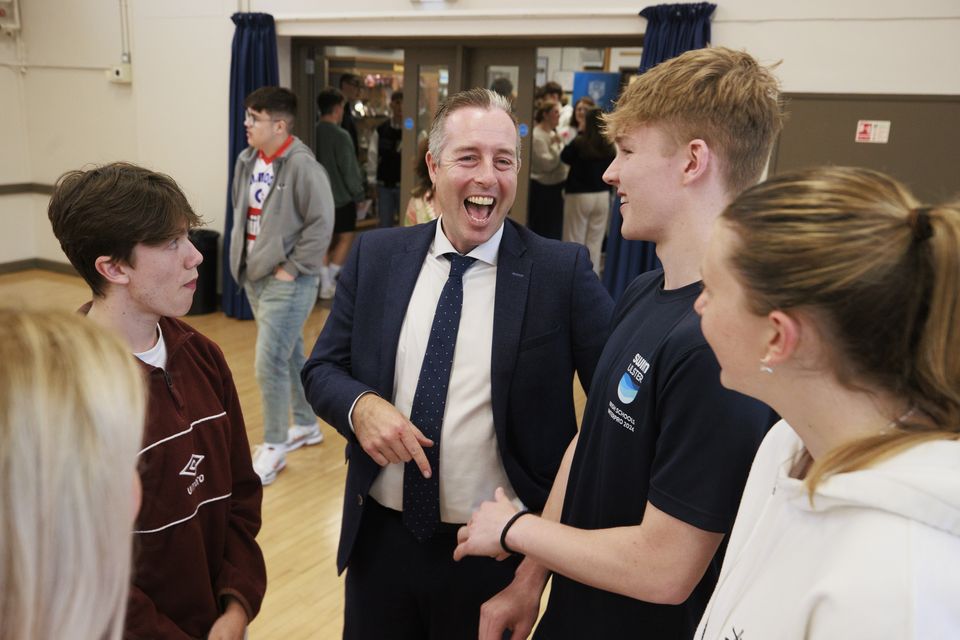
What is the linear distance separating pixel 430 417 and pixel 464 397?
9 centimetres

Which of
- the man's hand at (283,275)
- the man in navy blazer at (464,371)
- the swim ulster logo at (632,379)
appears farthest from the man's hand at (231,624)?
the man's hand at (283,275)

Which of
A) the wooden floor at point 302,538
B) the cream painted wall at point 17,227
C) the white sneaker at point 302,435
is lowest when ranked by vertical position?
the wooden floor at point 302,538

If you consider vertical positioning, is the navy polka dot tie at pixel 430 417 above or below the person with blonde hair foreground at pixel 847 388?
below

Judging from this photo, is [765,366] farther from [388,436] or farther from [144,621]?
[144,621]

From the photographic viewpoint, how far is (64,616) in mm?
706

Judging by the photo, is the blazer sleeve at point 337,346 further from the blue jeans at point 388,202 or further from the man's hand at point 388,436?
the blue jeans at point 388,202

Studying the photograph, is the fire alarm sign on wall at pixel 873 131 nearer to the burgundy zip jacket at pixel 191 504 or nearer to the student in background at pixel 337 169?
the student in background at pixel 337 169

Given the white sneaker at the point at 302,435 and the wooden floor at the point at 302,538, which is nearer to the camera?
the wooden floor at the point at 302,538

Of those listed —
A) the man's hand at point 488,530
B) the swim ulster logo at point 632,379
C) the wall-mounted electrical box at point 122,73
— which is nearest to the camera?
the swim ulster logo at point 632,379

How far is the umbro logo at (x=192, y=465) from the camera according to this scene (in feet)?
4.99

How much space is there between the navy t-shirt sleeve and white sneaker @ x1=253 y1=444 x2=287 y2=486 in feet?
10.1

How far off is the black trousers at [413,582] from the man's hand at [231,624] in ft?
0.96

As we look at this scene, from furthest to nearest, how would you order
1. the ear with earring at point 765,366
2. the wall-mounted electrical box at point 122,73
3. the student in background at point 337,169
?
the wall-mounted electrical box at point 122,73 < the student in background at point 337,169 < the ear with earring at point 765,366

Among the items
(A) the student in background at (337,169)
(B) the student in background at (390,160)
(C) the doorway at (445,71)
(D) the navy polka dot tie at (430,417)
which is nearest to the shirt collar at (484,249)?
(D) the navy polka dot tie at (430,417)
